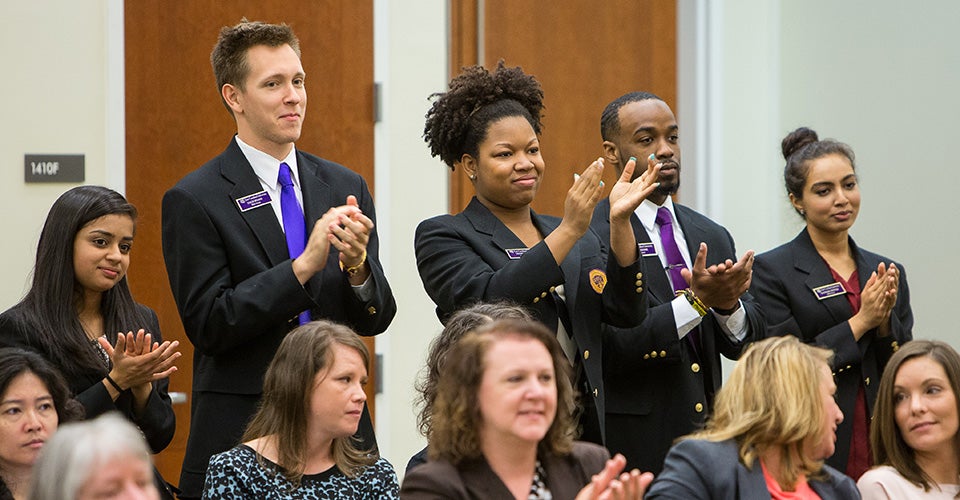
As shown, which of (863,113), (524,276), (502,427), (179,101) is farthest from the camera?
(863,113)

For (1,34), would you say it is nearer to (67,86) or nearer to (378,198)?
Answer: (67,86)

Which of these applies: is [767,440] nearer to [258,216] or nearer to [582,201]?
[582,201]

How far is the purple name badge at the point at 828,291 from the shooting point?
4242 mm

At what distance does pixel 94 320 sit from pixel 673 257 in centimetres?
164

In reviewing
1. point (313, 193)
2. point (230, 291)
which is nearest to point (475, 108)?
point (313, 193)

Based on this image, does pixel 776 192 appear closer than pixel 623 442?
No

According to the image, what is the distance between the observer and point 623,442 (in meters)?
3.85

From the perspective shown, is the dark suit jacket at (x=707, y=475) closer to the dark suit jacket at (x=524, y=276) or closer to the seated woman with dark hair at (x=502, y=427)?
the seated woman with dark hair at (x=502, y=427)

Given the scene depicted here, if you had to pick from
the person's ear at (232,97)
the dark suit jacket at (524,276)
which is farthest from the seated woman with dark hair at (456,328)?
the person's ear at (232,97)

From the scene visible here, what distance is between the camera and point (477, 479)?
8.86ft

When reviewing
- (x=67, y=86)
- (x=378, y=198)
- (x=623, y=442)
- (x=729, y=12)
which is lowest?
(x=623, y=442)

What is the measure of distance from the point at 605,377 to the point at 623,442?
0.19m

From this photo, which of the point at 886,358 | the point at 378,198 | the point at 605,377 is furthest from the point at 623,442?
the point at 378,198

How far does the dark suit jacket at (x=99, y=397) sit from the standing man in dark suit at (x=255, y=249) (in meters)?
0.11
